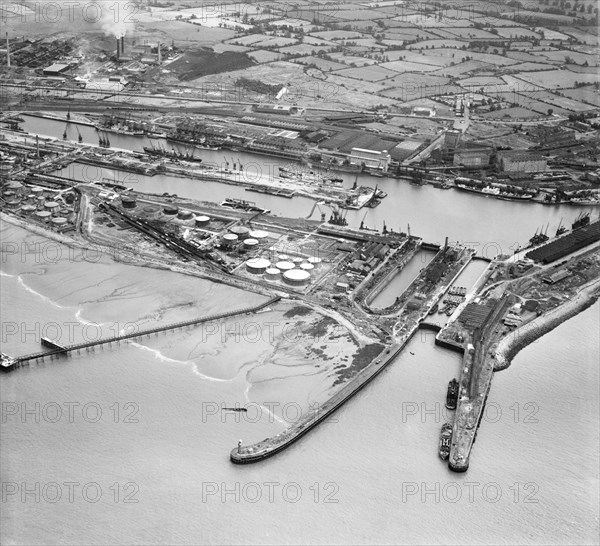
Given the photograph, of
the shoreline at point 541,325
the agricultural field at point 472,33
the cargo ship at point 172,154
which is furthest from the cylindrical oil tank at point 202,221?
the agricultural field at point 472,33

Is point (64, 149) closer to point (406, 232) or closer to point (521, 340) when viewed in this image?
point (406, 232)

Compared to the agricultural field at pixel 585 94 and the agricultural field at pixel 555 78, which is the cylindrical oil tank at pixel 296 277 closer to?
the agricultural field at pixel 585 94

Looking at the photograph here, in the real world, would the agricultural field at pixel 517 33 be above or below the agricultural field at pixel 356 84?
above

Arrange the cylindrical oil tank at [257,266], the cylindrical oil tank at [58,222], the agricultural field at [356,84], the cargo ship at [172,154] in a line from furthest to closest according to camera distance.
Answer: the agricultural field at [356,84]
the cargo ship at [172,154]
the cylindrical oil tank at [58,222]
the cylindrical oil tank at [257,266]

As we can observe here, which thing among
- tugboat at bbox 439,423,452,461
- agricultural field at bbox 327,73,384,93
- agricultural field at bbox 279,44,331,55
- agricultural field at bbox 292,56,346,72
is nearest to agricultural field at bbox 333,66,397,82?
agricultural field at bbox 327,73,384,93

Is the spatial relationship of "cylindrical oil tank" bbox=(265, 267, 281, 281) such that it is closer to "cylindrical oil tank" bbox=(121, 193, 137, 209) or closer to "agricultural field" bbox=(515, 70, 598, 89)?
"cylindrical oil tank" bbox=(121, 193, 137, 209)

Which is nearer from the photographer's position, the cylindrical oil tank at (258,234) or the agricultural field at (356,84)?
the cylindrical oil tank at (258,234)

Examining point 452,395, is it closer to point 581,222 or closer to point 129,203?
point 581,222
